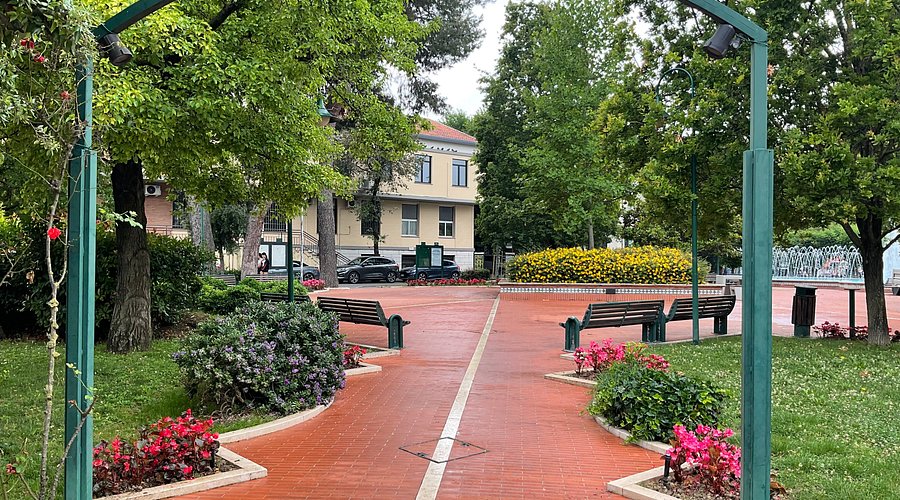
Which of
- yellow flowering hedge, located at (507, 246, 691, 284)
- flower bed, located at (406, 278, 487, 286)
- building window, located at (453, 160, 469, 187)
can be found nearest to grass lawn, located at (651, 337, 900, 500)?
yellow flowering hedge, located at (507, 246, 691, 284)

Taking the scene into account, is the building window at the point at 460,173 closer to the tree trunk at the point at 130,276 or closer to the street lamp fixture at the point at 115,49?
the tree trunk at the point at 130,276

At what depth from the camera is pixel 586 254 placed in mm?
26625

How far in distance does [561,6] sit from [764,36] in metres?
25.2

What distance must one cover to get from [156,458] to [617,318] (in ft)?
30.1

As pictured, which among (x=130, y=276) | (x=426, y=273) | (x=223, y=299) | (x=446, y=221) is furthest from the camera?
(x=446, y=221)

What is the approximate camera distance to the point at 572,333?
1227 centimetres

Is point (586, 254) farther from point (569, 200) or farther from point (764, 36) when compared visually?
point (764, 36)

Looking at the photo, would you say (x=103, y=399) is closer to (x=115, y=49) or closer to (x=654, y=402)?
(x=115, y=49)

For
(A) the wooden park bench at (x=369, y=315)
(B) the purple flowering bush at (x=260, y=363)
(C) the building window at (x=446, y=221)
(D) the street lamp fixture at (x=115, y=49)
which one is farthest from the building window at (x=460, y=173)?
(D) the street lamp fixture at (x=115, y=49)

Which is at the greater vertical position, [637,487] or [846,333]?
[846,333]

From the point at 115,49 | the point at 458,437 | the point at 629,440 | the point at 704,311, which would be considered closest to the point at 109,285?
the point at 458,437

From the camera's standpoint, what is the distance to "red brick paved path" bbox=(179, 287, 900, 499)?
5.29 m

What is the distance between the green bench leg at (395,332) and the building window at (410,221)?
3431cm

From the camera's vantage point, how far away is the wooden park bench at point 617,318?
12242 millimetres
